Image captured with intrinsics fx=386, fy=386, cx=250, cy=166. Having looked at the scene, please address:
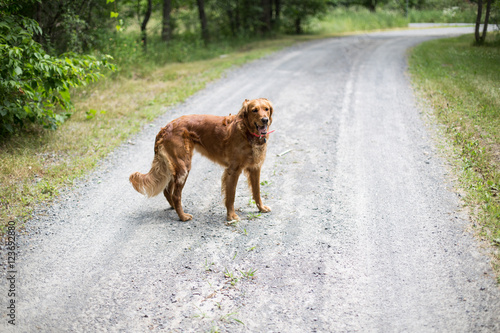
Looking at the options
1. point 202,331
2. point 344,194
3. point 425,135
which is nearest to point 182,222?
point 202,331

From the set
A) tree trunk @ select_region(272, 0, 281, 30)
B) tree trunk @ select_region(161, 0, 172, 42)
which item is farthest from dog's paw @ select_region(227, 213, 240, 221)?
tree trunk @ select_region(272, 0, 281, 30)

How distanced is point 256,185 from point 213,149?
2.38 feet

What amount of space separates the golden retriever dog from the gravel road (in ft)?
1.59

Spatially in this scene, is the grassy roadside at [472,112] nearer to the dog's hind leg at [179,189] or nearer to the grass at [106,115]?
the dog's hind leg at [179,189]

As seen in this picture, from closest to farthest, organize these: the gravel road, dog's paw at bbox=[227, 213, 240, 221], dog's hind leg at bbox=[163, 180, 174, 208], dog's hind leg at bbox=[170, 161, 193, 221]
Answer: the gravel road
dog's hind leg at bbox=[170, 161, 193, 221]
dog's paw at bbox=[227, 213, 240, 221]
dog's hind leg at bbox=[163, 180, 174, 208]

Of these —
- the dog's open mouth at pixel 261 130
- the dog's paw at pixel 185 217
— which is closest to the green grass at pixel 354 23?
the dog's open mouth at pixel 261 130

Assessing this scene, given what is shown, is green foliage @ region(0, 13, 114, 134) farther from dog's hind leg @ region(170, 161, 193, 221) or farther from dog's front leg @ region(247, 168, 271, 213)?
dog's front leg @ region(247, 168, 271, 213)

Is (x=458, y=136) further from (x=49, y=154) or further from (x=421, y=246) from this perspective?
(x=49, y=154)

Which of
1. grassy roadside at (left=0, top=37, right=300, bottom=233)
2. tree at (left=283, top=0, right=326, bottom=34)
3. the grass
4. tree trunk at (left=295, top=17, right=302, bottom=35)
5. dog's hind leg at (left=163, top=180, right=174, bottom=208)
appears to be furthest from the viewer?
tree trunk at (left=295, top=17, right=302, bottom=35)

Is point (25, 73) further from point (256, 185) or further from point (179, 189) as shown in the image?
point (256, 185)

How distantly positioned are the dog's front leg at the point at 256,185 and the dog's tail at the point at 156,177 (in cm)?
101

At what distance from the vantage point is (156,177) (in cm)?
483

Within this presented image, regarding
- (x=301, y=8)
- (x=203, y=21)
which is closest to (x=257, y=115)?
(x=203, y=21)

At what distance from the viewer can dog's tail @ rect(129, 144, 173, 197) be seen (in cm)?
480
